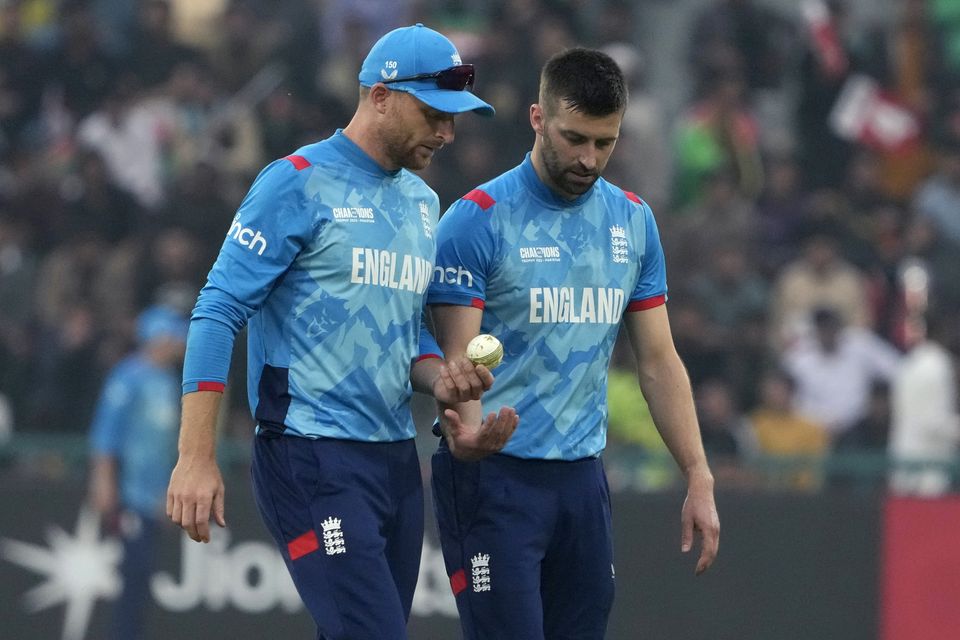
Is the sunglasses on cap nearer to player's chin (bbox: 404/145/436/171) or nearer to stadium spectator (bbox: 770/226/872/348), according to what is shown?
player's chin (bbox: 404/145/436/171)

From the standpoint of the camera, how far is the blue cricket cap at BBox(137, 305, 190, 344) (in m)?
11.7

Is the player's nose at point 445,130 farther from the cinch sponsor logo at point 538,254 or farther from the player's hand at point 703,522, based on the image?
the player's hand at point 703,522

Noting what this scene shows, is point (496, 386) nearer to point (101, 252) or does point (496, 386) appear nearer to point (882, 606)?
point (882, 606)

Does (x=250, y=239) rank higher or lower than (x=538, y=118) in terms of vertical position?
lower

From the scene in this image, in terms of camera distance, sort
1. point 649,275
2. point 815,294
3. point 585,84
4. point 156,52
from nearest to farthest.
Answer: point 585,84, point 649,275, point 815,294, point 156,52

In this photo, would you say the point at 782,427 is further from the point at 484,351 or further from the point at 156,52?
the point at 484,351

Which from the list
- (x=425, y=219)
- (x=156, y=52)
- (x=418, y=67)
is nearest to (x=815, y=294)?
(x=156, y=52)

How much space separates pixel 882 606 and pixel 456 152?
17.1ft

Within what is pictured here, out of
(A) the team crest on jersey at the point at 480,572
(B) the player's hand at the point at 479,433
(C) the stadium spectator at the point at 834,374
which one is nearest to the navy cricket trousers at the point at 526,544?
(A) the team crest on jersey at the point at 480,572

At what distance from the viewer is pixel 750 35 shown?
587 inches

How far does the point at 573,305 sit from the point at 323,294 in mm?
950

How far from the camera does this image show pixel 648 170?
47.0 feet

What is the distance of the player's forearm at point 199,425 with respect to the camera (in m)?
5.14

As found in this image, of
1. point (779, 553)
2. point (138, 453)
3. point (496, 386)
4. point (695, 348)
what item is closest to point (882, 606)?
point (779, 553)
